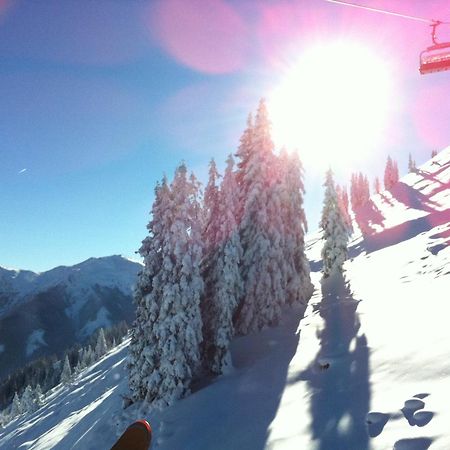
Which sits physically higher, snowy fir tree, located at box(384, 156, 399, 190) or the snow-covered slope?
snowy fir tree, located at box(384, 156, 399, 190)

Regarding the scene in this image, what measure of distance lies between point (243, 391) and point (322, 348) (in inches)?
166

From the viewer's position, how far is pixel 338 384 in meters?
12.7

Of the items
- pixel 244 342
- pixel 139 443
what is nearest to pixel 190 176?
pixel 244 342

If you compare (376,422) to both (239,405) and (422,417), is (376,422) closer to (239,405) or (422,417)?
(422,417)

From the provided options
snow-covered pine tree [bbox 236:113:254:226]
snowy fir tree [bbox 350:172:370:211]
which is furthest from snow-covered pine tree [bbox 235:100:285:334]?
snowy fir tree [bbox 350:172:370:211]

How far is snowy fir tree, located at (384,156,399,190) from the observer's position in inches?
4624

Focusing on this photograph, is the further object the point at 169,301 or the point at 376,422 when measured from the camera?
the point at 169,301

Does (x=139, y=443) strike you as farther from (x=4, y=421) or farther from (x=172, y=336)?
(x=4, y=421)

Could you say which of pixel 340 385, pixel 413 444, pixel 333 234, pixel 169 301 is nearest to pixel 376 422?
pixel 413 444

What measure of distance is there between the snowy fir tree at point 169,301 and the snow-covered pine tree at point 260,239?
4788 millimetres

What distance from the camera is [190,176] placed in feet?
69.2

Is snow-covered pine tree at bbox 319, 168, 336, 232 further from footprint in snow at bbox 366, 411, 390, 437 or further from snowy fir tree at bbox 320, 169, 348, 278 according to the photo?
footprint in snow at bbox 366, 411, 390, 437

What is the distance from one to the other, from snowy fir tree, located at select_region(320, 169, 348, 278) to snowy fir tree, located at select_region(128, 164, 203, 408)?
20563 mm

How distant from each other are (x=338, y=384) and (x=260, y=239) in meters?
12.7
